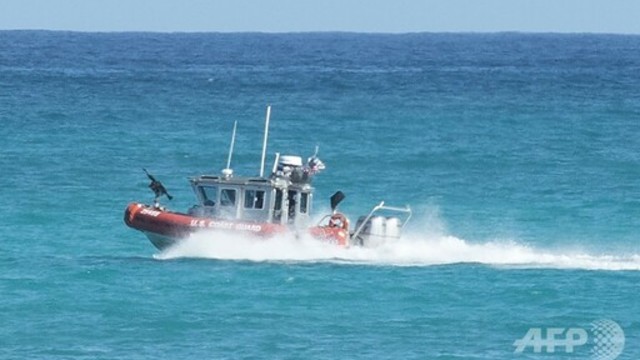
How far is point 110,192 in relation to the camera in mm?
56969

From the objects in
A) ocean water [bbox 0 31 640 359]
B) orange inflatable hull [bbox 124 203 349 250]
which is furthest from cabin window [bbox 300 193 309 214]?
ocean water [bbox 0 31 640 359]

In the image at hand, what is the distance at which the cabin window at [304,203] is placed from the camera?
140 ft

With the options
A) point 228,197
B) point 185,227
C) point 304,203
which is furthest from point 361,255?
point 185,227

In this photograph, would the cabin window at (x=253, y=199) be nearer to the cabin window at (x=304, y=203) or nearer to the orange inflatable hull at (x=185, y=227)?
the orange inflatable hull at (x=185, y=227)

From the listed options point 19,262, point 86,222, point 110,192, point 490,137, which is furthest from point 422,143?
point 19,262

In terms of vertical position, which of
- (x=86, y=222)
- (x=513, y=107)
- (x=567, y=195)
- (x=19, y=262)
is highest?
(x=513, y=107)

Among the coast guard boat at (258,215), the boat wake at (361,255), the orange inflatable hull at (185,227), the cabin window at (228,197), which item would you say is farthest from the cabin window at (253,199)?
the boat wake at (361,255)

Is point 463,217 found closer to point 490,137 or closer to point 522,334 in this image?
point 522,334

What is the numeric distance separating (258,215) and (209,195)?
4.02ft

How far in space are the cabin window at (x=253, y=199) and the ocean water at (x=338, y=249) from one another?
86 cm

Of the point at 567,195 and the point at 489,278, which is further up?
the point at 567,195

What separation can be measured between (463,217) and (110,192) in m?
10.5

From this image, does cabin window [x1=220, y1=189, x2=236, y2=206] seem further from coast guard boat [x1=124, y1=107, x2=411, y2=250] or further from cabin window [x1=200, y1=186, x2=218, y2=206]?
cabin window [x1=200, y1=186, x2=218, y2=206]

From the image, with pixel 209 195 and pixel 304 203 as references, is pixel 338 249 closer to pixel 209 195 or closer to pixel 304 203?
pixel 304 203
